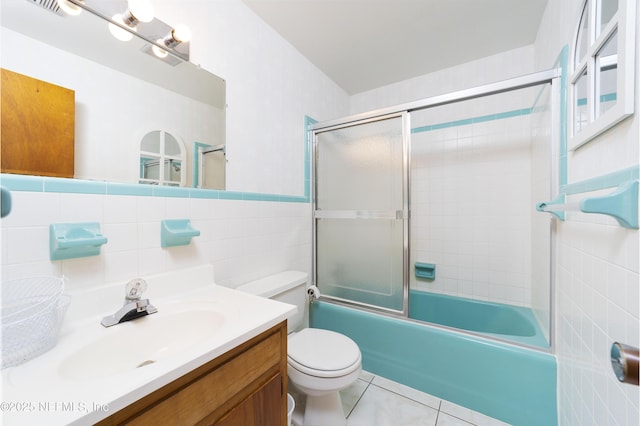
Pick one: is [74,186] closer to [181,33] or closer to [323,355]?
[181,33]

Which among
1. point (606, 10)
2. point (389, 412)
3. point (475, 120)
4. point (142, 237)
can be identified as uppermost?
point (475, 120)

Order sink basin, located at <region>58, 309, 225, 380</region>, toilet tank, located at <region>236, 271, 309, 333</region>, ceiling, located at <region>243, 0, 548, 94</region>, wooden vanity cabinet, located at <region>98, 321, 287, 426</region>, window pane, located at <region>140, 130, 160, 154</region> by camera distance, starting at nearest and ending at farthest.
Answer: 1. wooden vanity cabinet, located at <region>98, 321, 287, 426</region>
2. sink basin, located at <region>58, 309, 225, 380</region>
3. window pane, located at <region>140, 130, 160, 154</region>
4. toilet tank, located at <region>236, 271, 309, 333</region>
5. ceiling, located at <region>243, 0, 548, 94</region>

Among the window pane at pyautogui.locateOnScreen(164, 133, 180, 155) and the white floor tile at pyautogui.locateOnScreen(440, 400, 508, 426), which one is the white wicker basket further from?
the white floor tile at pyautogui.locateOnScreen(440, 400, 508, 426)

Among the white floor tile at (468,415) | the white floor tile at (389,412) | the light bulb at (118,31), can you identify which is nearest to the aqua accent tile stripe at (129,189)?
the light bulb at (118,31)

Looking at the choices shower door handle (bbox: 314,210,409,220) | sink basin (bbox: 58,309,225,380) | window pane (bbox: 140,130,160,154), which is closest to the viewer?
sink basin (bbox: 58,309,225,380)

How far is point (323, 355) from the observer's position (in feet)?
3.97

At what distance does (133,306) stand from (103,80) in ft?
2.75

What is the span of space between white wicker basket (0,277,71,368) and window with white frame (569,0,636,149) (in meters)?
1.54

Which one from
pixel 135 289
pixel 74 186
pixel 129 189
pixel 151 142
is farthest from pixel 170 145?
pixel 135 289

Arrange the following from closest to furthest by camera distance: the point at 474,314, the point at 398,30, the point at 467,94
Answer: the point at 467,94
the point at 398,30
the point at 474,314

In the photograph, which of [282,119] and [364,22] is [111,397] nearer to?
[282,119]

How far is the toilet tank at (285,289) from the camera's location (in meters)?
1.37

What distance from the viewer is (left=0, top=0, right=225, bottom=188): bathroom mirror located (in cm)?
78

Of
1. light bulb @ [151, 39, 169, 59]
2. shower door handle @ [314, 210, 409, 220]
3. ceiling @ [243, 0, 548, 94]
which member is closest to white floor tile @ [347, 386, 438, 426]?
shower door handle @ [314, 210, 409, 220]
